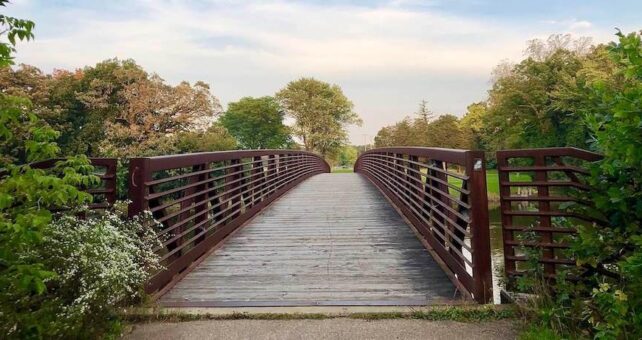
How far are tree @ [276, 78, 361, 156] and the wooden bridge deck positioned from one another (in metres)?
44.0

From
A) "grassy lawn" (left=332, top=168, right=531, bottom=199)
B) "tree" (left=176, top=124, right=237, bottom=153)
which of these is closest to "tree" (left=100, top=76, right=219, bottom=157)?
"tree" (left=176, top=124, right=237, bottom=153)

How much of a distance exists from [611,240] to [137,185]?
3.09 m

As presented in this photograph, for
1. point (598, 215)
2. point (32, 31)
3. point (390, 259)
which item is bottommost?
point (390, 259)

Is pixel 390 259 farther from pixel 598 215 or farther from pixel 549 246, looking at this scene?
pixel 598 215

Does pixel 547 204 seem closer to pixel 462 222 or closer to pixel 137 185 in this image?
pixel 462 222

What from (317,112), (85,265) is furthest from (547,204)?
(317,112)

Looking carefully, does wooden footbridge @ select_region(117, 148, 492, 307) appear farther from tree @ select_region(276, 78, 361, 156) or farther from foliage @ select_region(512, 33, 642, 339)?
tree @ select_region(276, 78, 361, 156)

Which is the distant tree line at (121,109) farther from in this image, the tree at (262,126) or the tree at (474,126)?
the tree at (474,126)

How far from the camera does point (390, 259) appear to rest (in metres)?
4.15

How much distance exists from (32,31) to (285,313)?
7.07 feet

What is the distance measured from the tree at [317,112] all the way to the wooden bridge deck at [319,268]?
144ft

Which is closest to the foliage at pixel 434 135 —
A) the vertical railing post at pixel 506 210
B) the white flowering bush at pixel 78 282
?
the vertical railing post at pixel 506 210

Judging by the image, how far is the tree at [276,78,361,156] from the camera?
5022cm

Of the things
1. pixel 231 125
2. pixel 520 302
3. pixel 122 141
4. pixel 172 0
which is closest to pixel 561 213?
pixel 520 302
